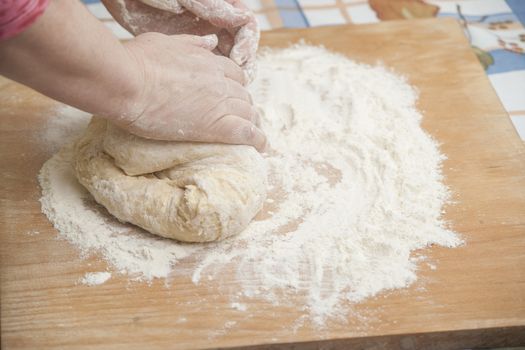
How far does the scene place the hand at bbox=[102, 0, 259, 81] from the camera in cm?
166

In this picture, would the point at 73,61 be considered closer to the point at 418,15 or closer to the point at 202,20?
the point at 202,20

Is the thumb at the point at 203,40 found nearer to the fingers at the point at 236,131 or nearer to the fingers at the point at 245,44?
the fingers at the point at 245,44

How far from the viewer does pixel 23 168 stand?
1696mm

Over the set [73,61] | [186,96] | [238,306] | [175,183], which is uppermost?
[73,61]

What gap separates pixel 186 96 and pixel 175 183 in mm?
204

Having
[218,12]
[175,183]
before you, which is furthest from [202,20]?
[175,183]

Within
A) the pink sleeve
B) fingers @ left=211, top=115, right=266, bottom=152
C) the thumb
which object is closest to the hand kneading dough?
fingers @ left=211, top=115, right=266, bottom=152

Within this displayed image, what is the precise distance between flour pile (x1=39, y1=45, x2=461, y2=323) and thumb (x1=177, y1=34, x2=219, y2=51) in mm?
302

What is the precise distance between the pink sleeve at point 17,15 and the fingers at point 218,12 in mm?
542

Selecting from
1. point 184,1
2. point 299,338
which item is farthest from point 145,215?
point 184,1

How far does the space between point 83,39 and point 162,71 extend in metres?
0.23

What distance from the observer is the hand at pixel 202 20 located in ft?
5.43

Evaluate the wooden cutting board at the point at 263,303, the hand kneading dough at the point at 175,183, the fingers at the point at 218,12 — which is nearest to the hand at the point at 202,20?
the fingers at the point at 218,12

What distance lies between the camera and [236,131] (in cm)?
154
